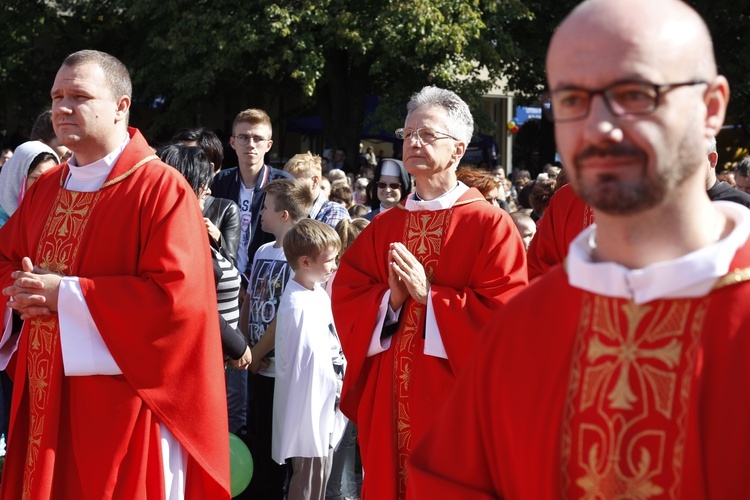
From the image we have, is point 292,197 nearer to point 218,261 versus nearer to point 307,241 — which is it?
point 307,241

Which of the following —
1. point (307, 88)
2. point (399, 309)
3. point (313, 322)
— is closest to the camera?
point (399, 309)

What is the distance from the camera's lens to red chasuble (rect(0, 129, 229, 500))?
3.81 m

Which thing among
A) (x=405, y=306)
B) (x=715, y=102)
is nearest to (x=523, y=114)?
(x=405, y=306)

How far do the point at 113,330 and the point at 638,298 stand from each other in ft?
8.42

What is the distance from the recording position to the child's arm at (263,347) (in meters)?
5.48

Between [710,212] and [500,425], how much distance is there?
0.55 meters

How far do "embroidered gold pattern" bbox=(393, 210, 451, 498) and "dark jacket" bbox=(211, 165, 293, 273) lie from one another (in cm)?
231

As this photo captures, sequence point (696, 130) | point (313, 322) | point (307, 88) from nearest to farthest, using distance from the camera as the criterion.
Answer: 1. point (696, 130)
2. point (313, 322)
3. point (307, 88)

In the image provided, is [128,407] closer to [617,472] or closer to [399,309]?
[399,309]

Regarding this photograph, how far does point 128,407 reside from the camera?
382cm

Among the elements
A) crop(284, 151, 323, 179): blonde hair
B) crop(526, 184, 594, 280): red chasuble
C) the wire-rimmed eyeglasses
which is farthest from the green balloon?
crop(284, 151, 323, 179): blonde hair

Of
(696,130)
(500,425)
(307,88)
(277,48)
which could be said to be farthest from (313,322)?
(277,48)

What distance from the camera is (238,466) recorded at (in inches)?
198

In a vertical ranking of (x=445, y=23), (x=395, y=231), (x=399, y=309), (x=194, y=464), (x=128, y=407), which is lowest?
(x=194, y=464)
